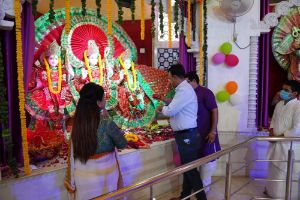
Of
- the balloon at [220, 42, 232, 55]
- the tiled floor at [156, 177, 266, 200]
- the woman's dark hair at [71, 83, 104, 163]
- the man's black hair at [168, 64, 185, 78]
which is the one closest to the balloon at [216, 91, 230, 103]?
the balloon at [220, 42, 232, 55]

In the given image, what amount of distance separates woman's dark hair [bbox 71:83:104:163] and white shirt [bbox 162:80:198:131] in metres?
1.22

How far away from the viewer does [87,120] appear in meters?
2.08

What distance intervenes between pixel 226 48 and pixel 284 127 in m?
1.58

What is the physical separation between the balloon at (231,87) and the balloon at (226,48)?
1.49 feet

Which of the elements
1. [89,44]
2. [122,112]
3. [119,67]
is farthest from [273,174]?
[89,44]

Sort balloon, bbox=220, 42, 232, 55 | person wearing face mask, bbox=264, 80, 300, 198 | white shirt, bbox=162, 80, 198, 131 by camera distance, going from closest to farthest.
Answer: white shirt, bbox=162, 80, 198, 131 → person wearing face mask, bbox=264, 80, 300, 198 → balloon, bbox=220, 42, 232, 55

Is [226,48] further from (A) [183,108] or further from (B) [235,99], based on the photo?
(A) [183,108]

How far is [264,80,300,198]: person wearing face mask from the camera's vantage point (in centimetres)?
357

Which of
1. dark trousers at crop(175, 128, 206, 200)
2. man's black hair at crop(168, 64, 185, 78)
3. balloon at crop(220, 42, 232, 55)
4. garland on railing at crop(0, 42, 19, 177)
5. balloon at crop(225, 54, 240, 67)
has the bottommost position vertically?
dark trousers at crop(175, 128, 206, 200)

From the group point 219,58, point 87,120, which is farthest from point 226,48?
point 87,120

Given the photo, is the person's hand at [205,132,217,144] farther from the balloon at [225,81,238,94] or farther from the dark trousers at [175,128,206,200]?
the balloon at [225,81,238,94]

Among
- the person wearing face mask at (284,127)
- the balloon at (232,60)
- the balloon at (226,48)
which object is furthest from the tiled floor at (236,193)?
the balloon at (226,48)

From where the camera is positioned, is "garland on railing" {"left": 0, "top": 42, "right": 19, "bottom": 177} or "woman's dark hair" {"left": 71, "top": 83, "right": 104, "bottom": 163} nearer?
"woman's dark hair" {"left": 71, "top": 83, "right": 104, "bottom": 163}

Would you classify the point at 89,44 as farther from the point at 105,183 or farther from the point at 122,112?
the point at 105,183
